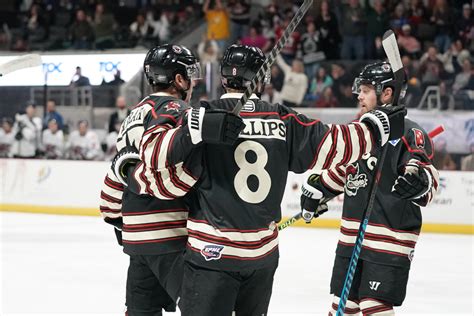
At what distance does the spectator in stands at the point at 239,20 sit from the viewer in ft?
42.5

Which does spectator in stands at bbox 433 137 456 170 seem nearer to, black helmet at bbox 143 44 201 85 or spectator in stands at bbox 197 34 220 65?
spectator in stands at bbox 197 34 220 65

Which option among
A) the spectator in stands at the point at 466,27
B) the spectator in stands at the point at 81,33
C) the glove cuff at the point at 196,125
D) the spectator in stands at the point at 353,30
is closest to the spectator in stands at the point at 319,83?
the spectator in stands at the point at 353,30

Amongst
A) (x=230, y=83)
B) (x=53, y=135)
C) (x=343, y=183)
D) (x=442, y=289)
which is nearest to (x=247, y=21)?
(x=53, y=135)

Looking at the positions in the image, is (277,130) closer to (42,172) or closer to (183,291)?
(183,291)

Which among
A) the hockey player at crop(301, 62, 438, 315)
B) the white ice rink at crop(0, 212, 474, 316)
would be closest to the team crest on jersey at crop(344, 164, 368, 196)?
the hockey player at crop(301, 62, 438, 315)

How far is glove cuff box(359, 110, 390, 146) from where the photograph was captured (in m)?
2.81

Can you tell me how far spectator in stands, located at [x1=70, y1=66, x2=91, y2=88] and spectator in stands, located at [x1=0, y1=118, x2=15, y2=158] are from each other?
94 cm

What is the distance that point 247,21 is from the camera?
13.1m

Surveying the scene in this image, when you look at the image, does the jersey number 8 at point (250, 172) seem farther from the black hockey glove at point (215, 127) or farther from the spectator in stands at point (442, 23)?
the spectator in stands at point (442, 23)

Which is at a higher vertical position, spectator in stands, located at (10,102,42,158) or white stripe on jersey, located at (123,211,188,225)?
white stripe on jersey, located at (123,211,188,225)

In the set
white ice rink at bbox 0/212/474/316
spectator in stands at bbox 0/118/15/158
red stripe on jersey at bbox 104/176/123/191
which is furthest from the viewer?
spectator in stands at bbox 0/118/15/158

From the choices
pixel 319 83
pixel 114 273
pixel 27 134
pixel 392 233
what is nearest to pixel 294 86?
→ pixel 319 83

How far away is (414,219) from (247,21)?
9595mm

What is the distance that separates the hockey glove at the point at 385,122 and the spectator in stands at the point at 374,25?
29.5 feet
